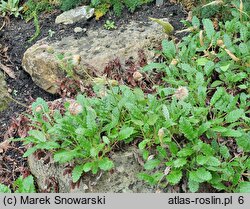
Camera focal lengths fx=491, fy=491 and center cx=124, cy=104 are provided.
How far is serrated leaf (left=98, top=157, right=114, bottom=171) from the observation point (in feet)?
10.4

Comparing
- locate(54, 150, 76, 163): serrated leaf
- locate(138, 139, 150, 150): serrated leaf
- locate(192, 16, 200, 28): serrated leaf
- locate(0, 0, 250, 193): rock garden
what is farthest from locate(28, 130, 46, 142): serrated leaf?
locate(192, 16, 200, 28): serrated leaf

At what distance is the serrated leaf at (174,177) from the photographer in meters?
3.07

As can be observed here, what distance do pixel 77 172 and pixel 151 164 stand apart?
490 mm

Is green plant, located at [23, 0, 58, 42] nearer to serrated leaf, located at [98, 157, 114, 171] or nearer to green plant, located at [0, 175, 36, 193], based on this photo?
green plant, located at [0, 175, 36, 193]

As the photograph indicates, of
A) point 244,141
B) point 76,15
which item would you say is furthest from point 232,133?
point 76,15

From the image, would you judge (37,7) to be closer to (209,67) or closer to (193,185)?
(209,67)

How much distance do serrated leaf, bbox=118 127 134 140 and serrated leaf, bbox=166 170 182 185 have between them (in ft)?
1.25

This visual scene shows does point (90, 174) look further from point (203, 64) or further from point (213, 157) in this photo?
point (203, 64)

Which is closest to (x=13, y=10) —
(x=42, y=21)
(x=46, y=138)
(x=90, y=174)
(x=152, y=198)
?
(x=42, y=21)

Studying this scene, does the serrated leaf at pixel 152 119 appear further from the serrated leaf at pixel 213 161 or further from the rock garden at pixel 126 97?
the serrated leaf at pixel 213 161

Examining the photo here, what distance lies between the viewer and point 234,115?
336 centimetres

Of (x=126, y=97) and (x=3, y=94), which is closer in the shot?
(x=126, y=97)

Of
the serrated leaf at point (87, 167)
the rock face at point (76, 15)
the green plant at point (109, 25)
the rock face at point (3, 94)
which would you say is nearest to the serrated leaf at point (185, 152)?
the serrated leaf at point (87, 167)

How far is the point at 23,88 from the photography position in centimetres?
477
